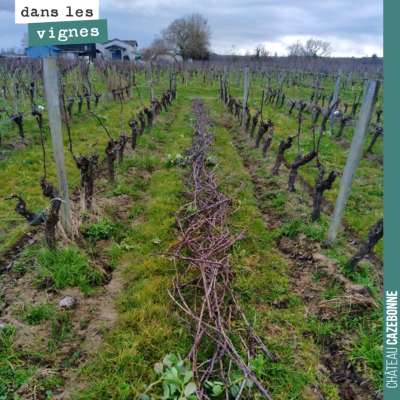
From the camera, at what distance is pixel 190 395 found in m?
2.00

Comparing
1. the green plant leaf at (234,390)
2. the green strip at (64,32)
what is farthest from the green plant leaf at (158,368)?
the green strip at (64,32)

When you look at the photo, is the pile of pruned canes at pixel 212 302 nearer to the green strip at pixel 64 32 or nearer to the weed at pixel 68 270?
the weed at pixel 68 270

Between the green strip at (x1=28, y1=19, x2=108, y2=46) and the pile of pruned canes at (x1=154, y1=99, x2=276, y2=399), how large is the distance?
250 cm

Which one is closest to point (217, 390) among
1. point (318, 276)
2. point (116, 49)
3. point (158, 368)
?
point (158, 368)

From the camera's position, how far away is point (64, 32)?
3037mm

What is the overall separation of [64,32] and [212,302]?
10.8ft

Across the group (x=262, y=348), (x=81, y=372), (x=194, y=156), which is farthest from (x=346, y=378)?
(x=194, y=156)

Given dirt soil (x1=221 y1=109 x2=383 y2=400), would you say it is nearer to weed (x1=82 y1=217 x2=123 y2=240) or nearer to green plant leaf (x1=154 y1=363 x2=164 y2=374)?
green plant leaf (x1=154 y1=363 x2=164 y2=374)

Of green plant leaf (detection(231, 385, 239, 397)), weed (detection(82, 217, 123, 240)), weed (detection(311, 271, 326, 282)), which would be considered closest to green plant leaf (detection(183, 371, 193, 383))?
green plant leaf (detection(231, 385, 239, 397))

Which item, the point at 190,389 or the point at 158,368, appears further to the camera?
the point at 158,368

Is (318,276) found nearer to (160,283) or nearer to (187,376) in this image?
(160,283)

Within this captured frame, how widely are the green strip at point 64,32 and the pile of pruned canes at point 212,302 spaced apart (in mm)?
2497

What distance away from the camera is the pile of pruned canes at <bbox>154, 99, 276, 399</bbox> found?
221cm

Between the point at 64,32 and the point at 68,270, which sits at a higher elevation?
the point at 64,32
